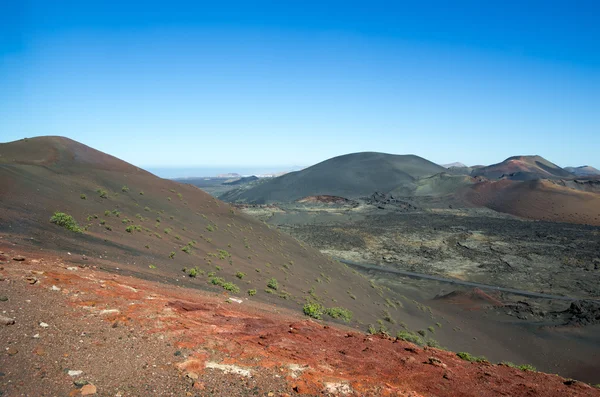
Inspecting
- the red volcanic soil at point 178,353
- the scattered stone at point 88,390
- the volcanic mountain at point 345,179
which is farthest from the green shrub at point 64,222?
the volcanic mountain at point 345,179

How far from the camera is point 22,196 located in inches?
627

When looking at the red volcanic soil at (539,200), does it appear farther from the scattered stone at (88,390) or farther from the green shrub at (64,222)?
the scattered stone at (88,390)

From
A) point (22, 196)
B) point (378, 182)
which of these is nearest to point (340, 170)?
point (378, 182)

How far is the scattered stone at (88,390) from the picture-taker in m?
5.04

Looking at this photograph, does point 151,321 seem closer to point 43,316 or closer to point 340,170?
point 43,316

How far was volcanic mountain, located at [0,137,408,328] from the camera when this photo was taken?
13.6m

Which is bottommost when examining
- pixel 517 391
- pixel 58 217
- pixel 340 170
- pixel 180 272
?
pixel 517 391

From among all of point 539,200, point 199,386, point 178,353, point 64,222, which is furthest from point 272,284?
point 539,200

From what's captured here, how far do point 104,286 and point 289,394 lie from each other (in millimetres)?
5819

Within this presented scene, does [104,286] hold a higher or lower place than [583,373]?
higher

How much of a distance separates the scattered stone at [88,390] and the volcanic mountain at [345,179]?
10465cm

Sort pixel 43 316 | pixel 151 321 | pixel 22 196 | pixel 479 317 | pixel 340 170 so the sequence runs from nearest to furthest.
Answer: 1. pixel 43 316
2. pixel 151 321
3. pixel 22 196
4. pixel 479 317
5. pixel 340 170

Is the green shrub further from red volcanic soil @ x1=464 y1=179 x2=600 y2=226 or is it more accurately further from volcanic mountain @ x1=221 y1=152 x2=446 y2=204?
volcanic mountain @ x1=221 y1=152 x2=446 y2=204

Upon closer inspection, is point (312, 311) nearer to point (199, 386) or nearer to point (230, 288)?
point (230, 288)
